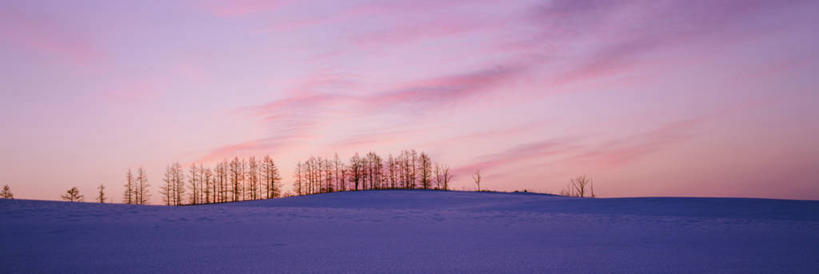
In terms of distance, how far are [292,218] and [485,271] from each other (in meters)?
7.23

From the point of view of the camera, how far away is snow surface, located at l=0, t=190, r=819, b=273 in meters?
5.75

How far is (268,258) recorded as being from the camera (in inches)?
246

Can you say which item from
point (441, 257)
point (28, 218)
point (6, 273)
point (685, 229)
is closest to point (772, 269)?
point (441, 257)

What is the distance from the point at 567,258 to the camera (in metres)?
6.39

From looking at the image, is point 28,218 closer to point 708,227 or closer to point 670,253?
point 670,253

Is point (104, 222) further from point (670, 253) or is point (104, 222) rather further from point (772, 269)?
point (772, 269)

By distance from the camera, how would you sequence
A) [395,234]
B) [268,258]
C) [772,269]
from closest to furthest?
1. [772,269]
2. [268,258]
3. [395,234]

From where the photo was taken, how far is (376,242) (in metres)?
8.02

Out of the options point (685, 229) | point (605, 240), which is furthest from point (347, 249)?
point (685, 229)

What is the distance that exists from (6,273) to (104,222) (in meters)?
5.41

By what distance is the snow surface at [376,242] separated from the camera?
575 cm

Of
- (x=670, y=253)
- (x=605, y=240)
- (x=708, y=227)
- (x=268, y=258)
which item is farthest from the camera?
(x=708, y=227)

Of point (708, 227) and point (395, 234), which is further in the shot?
point (708, 227)

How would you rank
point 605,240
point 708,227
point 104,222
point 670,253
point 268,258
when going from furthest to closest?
point 708,227, point 104,222, point 605,240, point 670,253, point 268,258
